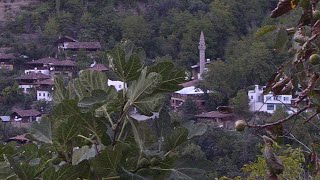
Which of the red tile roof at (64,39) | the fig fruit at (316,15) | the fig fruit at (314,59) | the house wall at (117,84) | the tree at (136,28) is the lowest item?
the house wall at (117,84)

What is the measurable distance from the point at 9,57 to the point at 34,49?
898 millimetres

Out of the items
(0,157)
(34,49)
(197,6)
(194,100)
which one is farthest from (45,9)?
(0,157)

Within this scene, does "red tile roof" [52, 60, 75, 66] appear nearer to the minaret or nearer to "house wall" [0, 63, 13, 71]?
"house wall" [0, 63, 13, 71]

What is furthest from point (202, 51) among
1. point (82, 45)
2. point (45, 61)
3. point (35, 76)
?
point (35, 76)

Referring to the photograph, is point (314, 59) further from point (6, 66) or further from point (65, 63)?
point (6, 66)

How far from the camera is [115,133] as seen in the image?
63cm

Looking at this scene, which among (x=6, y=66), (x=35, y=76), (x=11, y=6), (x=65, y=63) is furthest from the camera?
(x=11, y=6)

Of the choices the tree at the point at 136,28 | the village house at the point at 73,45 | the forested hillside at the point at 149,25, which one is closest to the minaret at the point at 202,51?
the forested hillside at the point at 149,25

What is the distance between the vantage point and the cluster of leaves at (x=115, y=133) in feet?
1.99

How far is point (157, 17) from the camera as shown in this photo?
698 inches

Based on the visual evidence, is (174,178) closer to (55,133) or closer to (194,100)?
(55,133)

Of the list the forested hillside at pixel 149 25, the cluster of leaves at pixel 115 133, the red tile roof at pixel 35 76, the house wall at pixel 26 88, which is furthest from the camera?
the forested hillside at pixel 149 25

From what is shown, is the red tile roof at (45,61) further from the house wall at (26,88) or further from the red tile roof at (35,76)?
the house wall at (26,88)

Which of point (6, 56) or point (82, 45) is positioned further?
point (82, 45)
